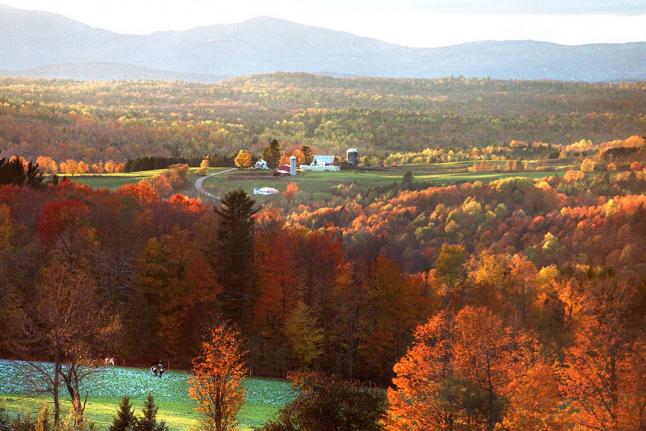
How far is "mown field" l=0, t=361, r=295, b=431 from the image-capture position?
3597 centimetres

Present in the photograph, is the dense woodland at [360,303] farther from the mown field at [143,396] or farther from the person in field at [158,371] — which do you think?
the person in field at [158,371]

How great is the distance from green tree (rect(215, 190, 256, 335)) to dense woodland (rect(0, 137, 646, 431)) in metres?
0.11

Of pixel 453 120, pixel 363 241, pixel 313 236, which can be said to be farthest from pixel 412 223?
pixel 453 120

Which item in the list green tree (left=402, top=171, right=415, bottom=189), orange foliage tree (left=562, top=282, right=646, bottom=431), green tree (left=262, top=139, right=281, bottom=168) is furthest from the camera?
green tree (left=262, top=139, right=281, bottom=168)

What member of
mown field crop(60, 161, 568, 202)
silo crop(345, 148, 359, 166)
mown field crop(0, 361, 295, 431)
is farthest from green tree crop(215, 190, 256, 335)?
silo crop(345, 148, 359, 166)

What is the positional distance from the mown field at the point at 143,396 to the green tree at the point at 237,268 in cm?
822

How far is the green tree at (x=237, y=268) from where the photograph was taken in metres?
56.5

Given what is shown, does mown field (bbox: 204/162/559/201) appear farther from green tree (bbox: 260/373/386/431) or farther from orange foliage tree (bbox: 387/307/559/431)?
orange foliage tree (bbox: 387/307/559/431)

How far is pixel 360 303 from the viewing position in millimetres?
55531

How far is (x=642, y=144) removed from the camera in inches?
2534

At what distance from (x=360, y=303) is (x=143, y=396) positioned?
1818 centimetres

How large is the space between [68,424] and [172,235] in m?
28.5

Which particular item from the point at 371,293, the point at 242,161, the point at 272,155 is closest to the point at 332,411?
the point at 371,293

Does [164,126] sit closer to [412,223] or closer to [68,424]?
[412,223]
